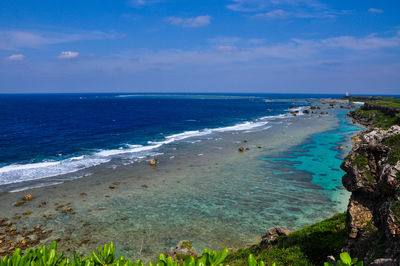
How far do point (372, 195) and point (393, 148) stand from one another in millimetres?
2186

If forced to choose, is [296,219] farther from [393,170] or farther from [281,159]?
[281,159]

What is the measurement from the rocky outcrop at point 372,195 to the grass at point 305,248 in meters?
3.16

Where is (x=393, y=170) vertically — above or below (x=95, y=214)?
above

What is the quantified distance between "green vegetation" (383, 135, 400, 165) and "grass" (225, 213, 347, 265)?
623 cm

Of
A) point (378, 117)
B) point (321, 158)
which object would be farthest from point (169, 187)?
point (378, 117)

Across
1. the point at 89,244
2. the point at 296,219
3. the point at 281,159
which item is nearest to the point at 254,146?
the point at 281,159

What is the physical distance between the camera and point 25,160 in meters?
44.8

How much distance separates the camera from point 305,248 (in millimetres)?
14914

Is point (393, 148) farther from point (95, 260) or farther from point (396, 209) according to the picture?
point (95, 260)

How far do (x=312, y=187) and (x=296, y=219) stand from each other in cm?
1038

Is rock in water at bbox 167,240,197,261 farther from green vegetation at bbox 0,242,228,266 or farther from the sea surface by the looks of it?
green vegetation at bbox 0,242,228,266

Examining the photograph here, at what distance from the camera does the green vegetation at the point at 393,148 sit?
9727 mm

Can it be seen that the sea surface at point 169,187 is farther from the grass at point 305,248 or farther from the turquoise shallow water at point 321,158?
the grass at point 305,248

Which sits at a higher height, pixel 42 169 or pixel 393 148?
pixel 393 148
